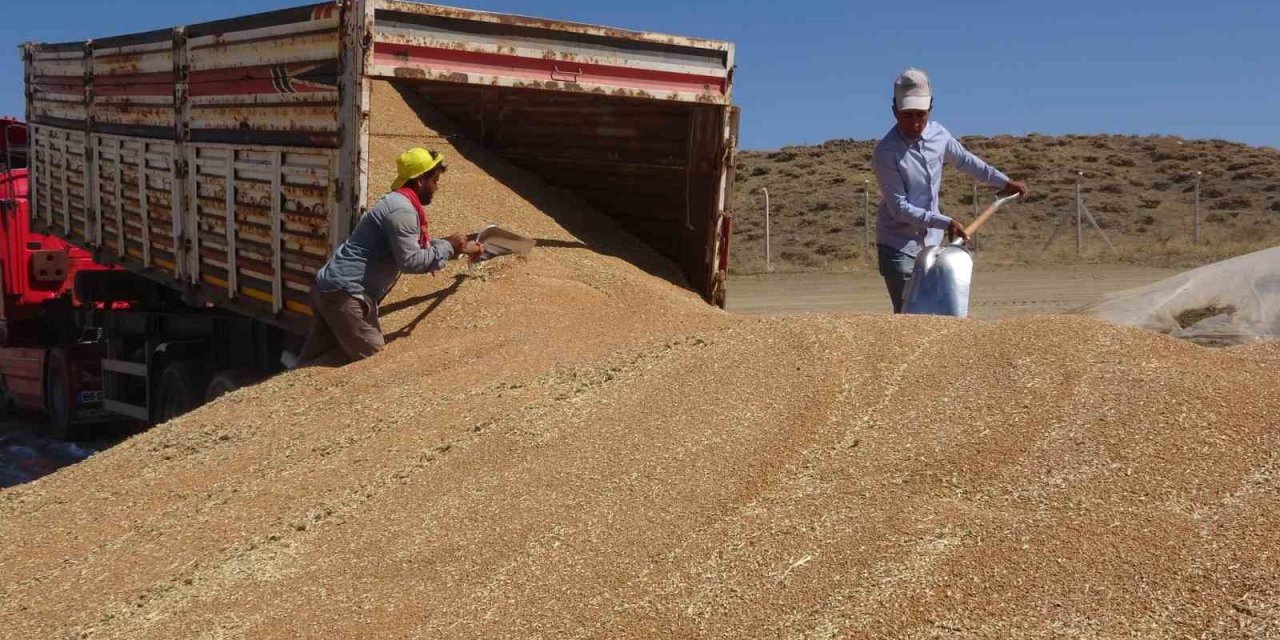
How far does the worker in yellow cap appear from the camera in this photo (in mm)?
6938

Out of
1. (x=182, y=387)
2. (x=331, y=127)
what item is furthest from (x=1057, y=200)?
(x=331, y=127)

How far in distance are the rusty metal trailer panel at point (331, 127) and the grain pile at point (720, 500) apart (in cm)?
165

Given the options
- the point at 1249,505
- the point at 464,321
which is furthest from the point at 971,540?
the point at 464,321

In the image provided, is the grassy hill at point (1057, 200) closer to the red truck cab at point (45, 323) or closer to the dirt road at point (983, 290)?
the dirt road at point (983, 290)

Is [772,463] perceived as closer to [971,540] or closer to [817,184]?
[971,540]

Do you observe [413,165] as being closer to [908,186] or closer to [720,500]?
[908,186]

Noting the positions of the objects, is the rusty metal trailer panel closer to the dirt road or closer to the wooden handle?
the wooden handle

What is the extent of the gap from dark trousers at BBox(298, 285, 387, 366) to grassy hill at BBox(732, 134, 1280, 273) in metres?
16.5

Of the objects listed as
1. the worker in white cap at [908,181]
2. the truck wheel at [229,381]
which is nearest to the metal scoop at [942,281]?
the worker in white cap at [908,181]

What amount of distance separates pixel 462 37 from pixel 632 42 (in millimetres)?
1124

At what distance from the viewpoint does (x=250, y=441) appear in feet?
20.5

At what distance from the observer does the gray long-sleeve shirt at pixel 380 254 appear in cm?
691

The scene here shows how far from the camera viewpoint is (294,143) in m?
7.66

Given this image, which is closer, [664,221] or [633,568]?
[633,568]
